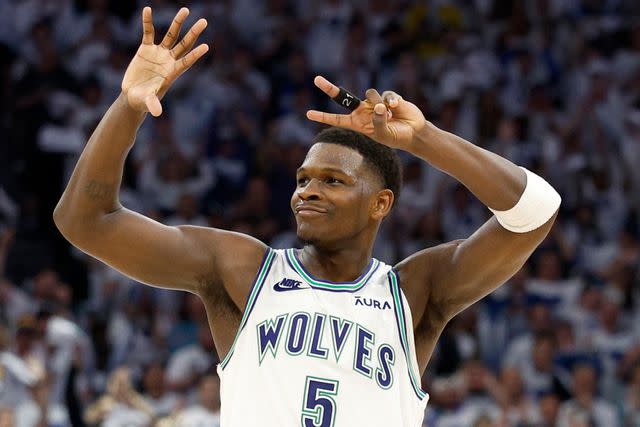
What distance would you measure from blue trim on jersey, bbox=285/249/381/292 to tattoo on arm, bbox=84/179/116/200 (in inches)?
31.3

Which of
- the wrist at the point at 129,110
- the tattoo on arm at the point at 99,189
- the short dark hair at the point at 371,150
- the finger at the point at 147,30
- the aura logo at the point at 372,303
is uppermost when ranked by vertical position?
the finger at the point at 147,30

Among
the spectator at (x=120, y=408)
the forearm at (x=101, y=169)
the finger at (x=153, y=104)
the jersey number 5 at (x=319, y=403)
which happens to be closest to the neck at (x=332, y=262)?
the jersey number 5 at (x=319, y=403)

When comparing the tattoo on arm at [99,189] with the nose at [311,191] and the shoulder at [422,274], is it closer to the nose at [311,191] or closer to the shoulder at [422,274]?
the nose at [311,191]

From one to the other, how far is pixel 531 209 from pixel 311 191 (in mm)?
798

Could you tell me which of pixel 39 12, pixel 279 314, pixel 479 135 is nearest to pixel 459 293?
pixel 279 314

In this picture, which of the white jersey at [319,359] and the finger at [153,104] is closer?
the finger at [153,104]

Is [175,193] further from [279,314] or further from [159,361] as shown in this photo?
[279,314]

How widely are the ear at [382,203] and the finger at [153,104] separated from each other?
3.47 feet

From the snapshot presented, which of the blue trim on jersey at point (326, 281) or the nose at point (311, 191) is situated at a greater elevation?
the nose at point (311, 191)

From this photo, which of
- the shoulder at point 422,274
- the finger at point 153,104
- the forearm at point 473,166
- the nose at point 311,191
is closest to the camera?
the finger at point 153,104

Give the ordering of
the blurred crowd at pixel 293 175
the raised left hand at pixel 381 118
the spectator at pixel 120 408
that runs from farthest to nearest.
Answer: the blurred crowd at pixel 293 175 → the spectator at pixel 120 408 → the raised left hand at pixel 381 118

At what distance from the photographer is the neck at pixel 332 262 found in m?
4.31

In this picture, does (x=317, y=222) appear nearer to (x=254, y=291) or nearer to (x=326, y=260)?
(x=326, y=260)

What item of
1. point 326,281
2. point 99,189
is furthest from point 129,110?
point 326,281
